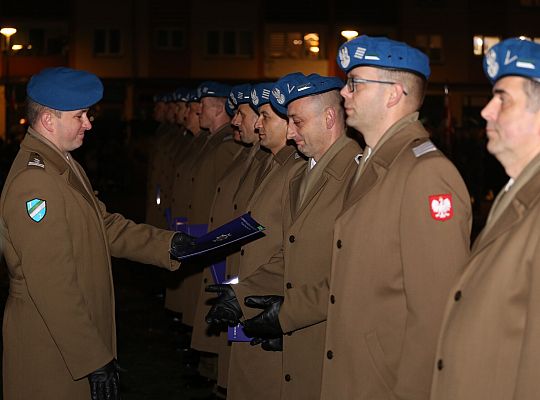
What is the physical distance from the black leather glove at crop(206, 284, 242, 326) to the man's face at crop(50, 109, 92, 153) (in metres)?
1.00

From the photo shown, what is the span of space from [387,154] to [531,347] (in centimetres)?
129

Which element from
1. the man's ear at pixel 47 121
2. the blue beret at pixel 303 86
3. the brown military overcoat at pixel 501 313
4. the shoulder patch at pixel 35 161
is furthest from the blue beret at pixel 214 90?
the brown military overcoat at pixel 501 313

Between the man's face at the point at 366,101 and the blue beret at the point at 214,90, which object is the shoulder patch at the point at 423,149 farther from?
the blue beret at the point at 214,90

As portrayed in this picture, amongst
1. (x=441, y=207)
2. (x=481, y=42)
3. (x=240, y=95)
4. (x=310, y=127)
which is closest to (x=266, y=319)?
(x=310, y=127)

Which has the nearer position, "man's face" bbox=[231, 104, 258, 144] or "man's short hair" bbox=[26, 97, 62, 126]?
"man's short hair" bbox=[26, 97, 62, 126]

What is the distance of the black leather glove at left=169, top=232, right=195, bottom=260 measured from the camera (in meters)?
5.76

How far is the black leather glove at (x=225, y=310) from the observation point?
17.4 ft

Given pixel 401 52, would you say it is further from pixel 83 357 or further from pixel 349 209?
pixel 83 357

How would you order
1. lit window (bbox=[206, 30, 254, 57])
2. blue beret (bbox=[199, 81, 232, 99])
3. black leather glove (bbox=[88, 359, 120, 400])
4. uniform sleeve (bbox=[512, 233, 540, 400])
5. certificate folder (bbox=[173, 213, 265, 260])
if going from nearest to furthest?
uniform sleeve (bbox=[512, 233, 540, 400]) < black leather glove (bbox=[88, 359, 120, 400]) < certificate folder (bbox=[173, 213, 265, 260]) < blue beret (bbox=[199, 81, 232, 99]) < lit window (bbox=[206, 30, 254, 57])

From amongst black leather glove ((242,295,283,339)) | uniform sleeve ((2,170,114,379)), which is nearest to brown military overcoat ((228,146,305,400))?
black leather glove ((242,295,283,339))

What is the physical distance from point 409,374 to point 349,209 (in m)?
0.74

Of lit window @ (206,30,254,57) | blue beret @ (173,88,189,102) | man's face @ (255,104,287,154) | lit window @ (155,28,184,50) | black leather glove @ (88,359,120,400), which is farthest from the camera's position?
lit window @ (206,30,254,57)

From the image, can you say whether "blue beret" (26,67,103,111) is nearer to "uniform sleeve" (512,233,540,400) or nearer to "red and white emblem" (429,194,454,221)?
"red and white emblem" (429,194,454,221)

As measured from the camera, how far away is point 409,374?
12.9 ft
